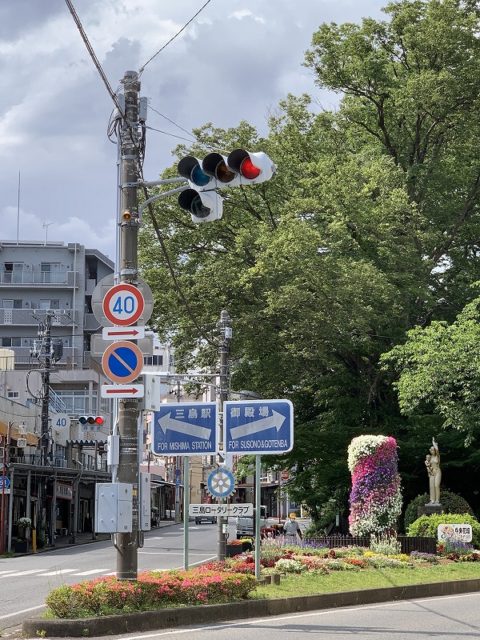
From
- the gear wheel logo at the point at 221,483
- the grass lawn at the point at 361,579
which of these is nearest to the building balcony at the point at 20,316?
the gear wheel logo at the point at 221,483

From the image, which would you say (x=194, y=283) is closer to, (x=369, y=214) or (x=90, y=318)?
(x=369, y=214)

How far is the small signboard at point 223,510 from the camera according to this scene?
19.0 m

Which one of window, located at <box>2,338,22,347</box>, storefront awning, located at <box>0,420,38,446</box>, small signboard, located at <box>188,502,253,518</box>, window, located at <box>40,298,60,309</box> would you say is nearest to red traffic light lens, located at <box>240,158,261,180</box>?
small signboard, located at <box>188,502,253,518</box>

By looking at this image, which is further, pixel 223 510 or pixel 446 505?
pixel 446 505

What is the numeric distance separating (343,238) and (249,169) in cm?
2396

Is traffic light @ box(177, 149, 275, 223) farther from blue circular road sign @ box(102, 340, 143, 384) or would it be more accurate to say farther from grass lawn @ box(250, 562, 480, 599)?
grass lawn @ box(250, 562, 480, 599)

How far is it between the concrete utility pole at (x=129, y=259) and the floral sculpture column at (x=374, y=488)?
1504 centimetres

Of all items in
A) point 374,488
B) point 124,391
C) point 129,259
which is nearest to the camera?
point 124,391

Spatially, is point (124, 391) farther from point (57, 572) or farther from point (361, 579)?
point (57, 572)

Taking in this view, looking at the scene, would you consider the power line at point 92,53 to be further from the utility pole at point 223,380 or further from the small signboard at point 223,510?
the utility pole at point 223,380

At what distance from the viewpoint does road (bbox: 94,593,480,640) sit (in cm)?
1180

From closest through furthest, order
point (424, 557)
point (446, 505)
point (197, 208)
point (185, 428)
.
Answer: point (197, 208) → point (185, 428) → point (424, 557) → point (446, 505)

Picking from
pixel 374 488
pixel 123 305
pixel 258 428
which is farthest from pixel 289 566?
pixel 374 488

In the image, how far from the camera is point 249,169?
10727 millimetres
